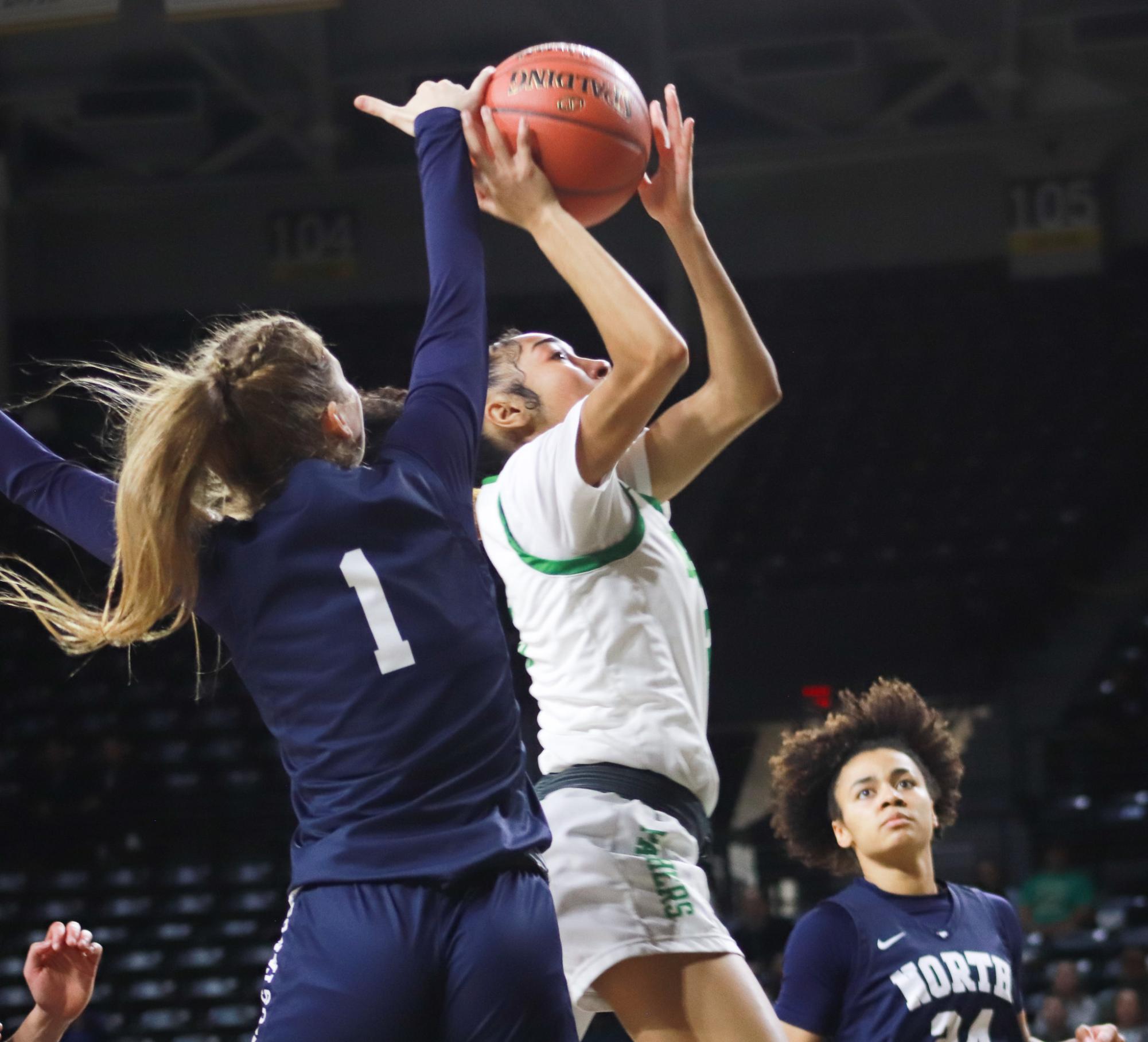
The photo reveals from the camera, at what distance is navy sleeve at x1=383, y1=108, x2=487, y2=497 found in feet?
6.14

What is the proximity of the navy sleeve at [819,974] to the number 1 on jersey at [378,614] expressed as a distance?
168 centimetres

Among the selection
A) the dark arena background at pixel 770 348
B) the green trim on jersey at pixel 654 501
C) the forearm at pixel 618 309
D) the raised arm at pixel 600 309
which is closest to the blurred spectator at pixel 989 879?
the dark arena background at pixel 770 348

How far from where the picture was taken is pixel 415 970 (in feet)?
5.29

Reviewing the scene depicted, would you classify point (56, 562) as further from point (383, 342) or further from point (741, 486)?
point (741, 486)

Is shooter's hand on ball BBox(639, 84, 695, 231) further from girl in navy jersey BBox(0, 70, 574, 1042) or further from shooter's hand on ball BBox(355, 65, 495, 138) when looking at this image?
girl in navy jersey BBox(0, 70, 574, 1042)

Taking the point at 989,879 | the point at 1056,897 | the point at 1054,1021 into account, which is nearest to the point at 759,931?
the point at 989,879

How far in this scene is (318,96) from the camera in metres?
11.7

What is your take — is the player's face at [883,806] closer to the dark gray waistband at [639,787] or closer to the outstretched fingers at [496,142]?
the dark gray waistband at [639,787]

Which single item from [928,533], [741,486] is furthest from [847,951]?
[741,486]

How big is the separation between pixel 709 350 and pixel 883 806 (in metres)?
1.31

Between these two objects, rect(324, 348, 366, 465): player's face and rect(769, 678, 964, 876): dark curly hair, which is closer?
rect(324, 348, 366, 465): player's face

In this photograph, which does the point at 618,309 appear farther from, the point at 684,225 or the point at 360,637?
the point at 360,637

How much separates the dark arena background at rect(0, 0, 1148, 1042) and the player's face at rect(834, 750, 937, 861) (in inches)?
176

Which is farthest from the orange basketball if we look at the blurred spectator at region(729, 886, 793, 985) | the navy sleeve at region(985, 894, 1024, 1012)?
the blurred spectator at region(729, 886, 793, 985)
